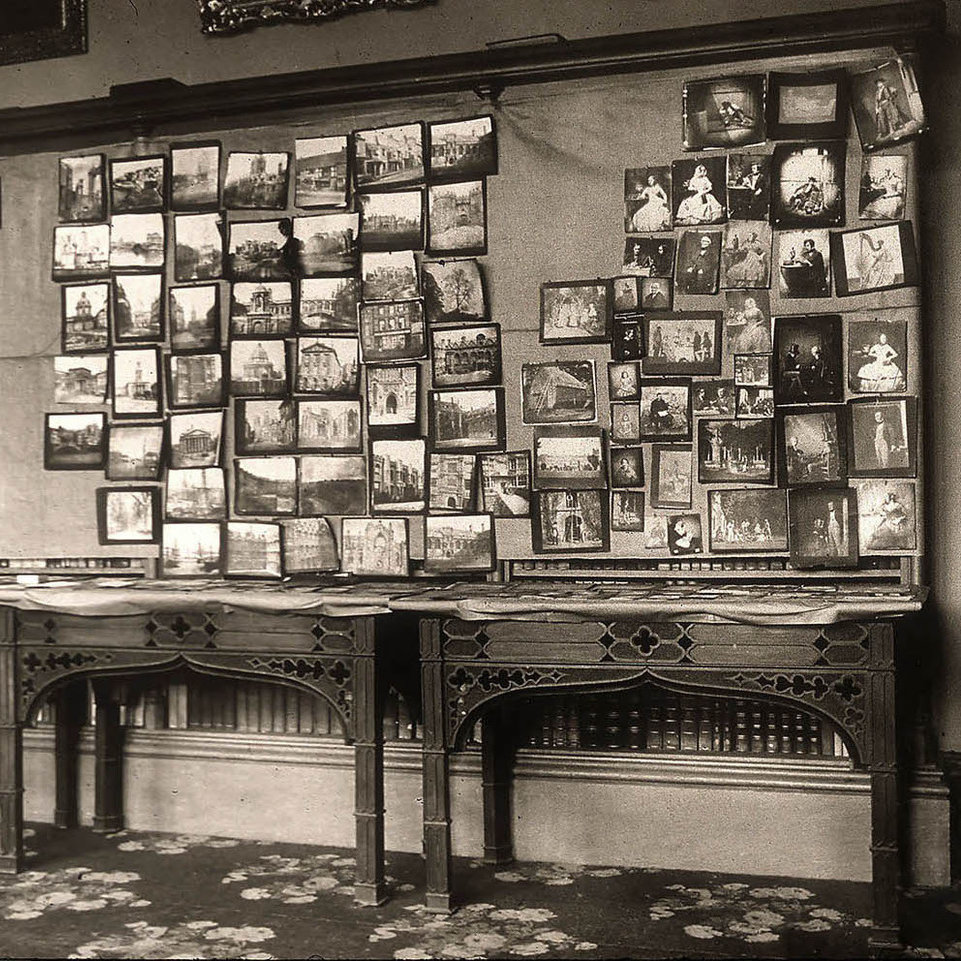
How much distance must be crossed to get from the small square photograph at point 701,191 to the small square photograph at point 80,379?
244 cm

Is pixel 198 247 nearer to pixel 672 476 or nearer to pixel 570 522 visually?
pixel 570 522

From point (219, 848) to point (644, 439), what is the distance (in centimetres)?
226

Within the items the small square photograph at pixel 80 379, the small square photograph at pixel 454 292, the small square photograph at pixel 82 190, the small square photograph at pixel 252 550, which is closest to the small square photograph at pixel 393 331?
the small square photograph at pixel 454 292

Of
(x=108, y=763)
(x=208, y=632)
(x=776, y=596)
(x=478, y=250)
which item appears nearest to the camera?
(x=776, y=596)

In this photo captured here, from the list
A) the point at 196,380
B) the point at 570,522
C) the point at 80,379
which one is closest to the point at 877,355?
the point at 570,522

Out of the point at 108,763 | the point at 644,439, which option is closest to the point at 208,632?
the point at 108,763

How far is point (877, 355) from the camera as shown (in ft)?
13.8

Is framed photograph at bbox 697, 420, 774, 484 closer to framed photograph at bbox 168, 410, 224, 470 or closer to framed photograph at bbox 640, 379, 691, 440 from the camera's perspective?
framed photograph at bbox 640, 379, 691, 440

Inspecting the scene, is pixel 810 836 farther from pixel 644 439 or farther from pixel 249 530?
pixel 249 530

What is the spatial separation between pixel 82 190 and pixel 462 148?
1673 millimetres

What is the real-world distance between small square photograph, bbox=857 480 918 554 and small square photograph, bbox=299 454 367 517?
1857mm

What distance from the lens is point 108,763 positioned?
500 cm

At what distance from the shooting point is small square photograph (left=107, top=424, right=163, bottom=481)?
5.00 meters

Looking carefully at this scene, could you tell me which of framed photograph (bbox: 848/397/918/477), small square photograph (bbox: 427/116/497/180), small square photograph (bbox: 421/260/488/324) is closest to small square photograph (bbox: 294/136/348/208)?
small square photograph (bbox: 427/116/497/180)
